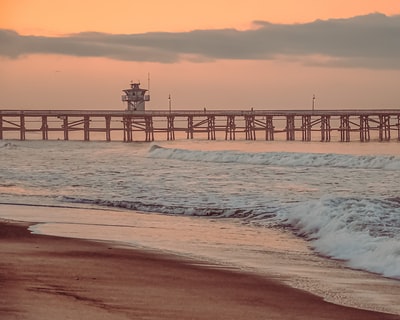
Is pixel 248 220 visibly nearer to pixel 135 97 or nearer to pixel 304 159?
pixel 304 159

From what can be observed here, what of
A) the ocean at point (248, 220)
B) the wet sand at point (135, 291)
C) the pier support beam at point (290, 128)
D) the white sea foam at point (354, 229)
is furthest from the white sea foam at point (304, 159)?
the pier support beam at point (290, 128)

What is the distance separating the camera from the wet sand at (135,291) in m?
5.32

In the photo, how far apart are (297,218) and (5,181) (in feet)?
31.9

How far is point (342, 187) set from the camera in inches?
754

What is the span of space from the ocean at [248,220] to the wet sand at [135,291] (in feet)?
1.48

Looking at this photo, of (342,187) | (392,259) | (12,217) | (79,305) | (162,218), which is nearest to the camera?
(79,305)

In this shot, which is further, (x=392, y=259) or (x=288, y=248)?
(x=288, y=248)

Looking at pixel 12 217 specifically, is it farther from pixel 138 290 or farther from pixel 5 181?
pixel 5 181

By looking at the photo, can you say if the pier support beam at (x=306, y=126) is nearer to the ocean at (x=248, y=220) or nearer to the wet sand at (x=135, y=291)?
the ocean at (x=248, y=220)

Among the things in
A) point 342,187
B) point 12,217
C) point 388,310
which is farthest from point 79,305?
point 342,187

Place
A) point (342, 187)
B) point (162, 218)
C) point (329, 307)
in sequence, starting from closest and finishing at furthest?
point (329, 307) < point (162, 218) < point (342, 187)

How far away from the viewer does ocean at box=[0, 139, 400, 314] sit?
7.71 meters

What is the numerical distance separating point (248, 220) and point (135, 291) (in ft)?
21.8

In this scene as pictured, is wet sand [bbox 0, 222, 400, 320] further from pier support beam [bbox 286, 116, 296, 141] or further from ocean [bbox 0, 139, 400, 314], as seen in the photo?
pier support beam [bbox 286, 116, 296, 141]
